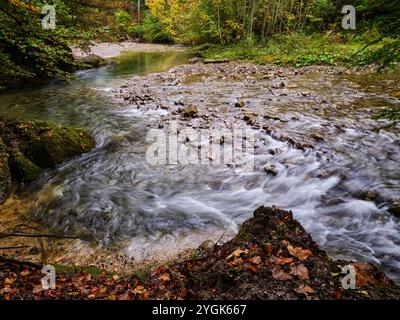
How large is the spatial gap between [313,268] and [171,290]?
3.99 ft

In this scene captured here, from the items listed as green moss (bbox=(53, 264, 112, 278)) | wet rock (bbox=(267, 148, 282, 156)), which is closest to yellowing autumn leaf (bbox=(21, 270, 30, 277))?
green moss (bbox=(53, 264, 112, 278))

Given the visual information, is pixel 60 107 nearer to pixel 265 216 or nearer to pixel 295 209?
pixel 295 209

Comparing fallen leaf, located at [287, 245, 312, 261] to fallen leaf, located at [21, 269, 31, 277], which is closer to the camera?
fallen leaf, located at [287, 245, 312, 261]

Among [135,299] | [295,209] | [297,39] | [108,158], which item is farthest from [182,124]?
[297,39]

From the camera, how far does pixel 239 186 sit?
18.4ft

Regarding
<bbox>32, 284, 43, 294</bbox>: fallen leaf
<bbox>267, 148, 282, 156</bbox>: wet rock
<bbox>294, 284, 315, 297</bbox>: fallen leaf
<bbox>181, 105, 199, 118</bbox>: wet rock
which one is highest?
<bbox>181, 105, 199, 118</bbox>: wet rock

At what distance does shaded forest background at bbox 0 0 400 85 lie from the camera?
5820mm

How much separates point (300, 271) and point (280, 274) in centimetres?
16

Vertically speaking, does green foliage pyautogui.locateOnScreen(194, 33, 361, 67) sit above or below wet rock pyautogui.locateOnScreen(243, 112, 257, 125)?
above

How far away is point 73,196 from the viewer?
18.0 ft

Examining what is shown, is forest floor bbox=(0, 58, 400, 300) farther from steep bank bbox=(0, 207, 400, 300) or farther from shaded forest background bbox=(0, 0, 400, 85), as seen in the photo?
shaded forest background bbox=(0, 0, 400, 85)

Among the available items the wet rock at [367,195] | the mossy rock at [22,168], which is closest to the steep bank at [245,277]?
the wet rock at [367,195]

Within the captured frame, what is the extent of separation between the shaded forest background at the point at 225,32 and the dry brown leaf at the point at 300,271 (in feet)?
8.78

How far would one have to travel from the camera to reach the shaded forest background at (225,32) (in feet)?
19.1
